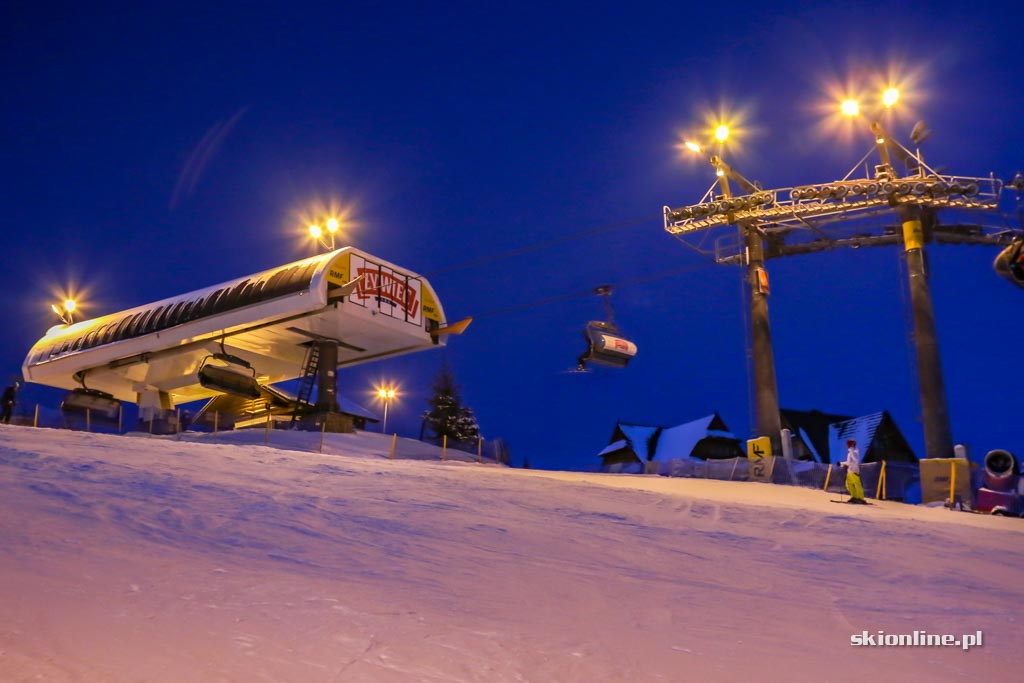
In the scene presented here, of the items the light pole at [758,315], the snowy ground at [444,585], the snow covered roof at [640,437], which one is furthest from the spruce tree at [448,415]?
the snowy ground at [444,585]

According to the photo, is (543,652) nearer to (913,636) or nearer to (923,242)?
(913,636)

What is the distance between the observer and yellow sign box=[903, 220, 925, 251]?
94.5 feet

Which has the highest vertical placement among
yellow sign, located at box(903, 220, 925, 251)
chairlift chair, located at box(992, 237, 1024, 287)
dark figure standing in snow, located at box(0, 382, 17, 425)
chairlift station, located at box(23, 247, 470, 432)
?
yellow sign, located at box(903, 220, 925, 251)

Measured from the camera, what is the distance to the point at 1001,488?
19.4 meters

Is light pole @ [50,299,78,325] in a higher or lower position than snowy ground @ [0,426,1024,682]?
higher

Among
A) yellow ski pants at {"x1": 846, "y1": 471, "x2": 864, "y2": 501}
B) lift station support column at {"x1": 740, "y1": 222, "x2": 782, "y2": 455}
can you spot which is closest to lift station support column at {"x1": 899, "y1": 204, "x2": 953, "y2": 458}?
lift station support column at {"x1": 740, "y1": 222, "x2": 782, "y2": 455}

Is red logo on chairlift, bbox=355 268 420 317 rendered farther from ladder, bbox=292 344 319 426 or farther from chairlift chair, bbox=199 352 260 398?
chairlift chair, bbox=199 352 260 398

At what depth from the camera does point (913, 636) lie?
24.6ft

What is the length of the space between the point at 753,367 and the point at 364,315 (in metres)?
14.8

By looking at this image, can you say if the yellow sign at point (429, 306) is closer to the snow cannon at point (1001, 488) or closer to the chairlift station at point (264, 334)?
the chairlift station at point (264, 334)

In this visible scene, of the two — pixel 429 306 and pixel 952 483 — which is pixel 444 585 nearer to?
pixel 952 483

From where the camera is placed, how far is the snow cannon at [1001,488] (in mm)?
19031

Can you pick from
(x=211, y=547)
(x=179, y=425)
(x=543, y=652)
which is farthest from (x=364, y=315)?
(x=543, y=652)

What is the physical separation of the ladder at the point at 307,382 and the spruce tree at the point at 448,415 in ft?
50.9
